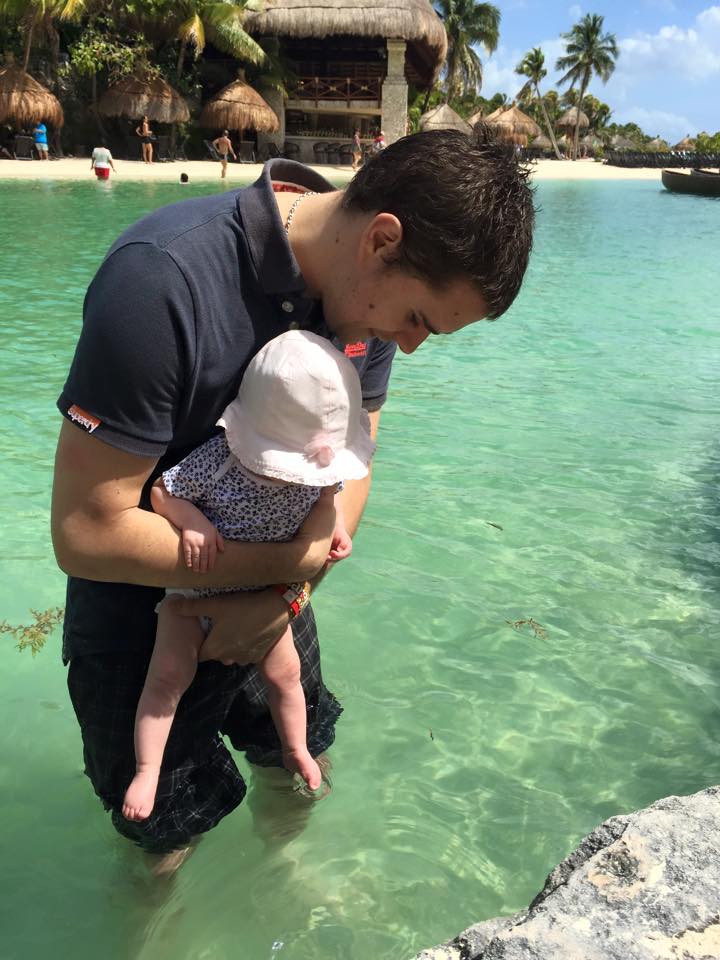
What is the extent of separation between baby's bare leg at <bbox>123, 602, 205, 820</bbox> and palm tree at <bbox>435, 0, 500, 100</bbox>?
205 feet

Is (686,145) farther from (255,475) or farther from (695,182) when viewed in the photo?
(255,475)

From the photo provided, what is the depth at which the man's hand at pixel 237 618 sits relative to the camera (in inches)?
70.4

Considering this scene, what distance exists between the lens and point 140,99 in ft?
98.2

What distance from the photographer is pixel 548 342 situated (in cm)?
956

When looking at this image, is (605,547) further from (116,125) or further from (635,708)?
(116,125)

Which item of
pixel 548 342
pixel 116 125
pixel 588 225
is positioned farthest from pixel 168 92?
pixel 548 342

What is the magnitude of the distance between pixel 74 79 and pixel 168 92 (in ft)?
11.6

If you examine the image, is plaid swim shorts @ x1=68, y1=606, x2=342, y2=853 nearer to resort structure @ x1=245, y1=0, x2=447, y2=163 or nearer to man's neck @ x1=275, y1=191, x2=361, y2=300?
man's neck @ x1=275, y1=191, x2=361, y2=300

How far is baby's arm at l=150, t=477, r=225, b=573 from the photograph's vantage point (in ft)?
5.52

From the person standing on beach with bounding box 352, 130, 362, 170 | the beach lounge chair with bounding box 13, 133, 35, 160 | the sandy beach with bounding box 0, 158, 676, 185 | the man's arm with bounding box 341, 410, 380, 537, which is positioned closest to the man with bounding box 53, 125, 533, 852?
the man's arm with bounding box 341, 410, 380, 537

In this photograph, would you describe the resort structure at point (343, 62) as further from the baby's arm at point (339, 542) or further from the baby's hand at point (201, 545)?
the baby's hand at point (201, 545)

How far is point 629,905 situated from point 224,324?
1.12m

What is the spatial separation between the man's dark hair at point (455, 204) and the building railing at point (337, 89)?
38.2 meters

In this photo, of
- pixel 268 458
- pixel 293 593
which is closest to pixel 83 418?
pixel 268 458
